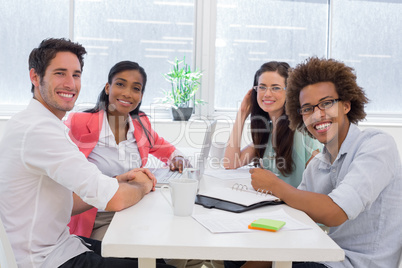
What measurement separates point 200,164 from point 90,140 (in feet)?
1.98

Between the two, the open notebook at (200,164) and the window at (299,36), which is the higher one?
the window at (299,36)

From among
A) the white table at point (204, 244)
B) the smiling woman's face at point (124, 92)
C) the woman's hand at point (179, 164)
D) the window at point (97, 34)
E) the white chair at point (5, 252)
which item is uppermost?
the window at point (97, 34)

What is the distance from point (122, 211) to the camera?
4.04 ft

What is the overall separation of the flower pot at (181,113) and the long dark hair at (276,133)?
141 cm

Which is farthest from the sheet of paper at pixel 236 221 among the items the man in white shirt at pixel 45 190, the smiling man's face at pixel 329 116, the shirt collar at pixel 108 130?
the shirt collar at pixel 108 130

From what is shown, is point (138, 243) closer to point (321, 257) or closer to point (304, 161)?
point (321, 257)

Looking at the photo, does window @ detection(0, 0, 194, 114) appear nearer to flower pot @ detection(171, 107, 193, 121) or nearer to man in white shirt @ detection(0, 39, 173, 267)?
flower pot @ detection(171, 107, 193, 121)

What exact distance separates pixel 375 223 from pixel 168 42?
3233 millimetres

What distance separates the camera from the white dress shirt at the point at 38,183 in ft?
3.88

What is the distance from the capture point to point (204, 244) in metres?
0.95

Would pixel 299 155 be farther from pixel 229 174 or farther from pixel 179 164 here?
pixel 179 164

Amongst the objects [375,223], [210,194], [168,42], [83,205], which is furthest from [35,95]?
[168,42]

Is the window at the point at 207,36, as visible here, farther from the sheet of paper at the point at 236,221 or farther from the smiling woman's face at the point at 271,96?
the sheet of paper at the point at 236,221

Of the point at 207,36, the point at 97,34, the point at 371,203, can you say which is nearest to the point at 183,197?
the point at 371,203
